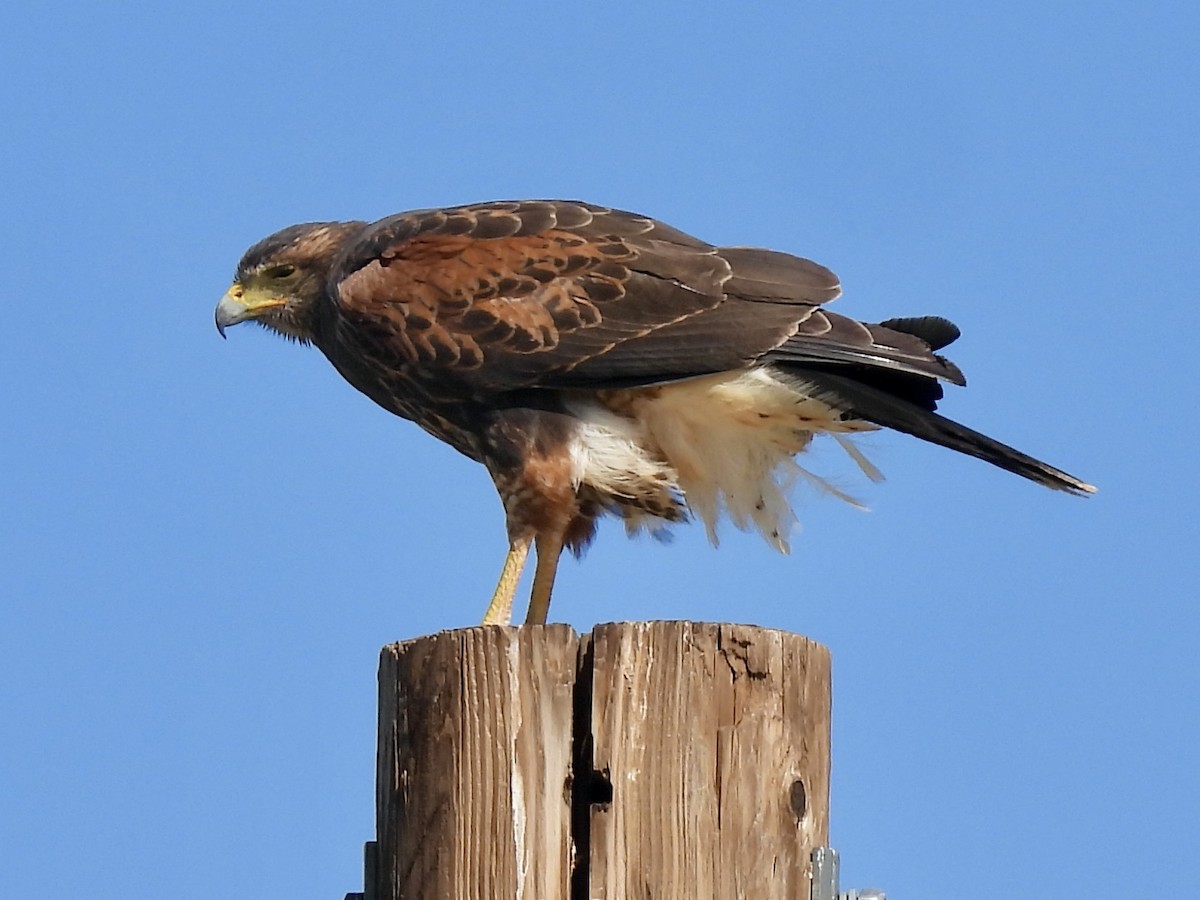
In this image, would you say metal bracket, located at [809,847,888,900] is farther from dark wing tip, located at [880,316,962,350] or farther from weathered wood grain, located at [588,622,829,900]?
dark wing tip, located at [880,316,962,350]

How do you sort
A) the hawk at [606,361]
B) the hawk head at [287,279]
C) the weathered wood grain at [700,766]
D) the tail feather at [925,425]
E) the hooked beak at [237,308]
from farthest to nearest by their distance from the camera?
the hooked beak at [237,308], the hawk head at [287,279], the hawk at [606,361], the tail feather at [925,425], the weathered wood grain at [700,766]

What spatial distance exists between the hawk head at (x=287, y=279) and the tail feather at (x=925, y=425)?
227 cm

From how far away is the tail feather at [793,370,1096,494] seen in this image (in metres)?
5.94

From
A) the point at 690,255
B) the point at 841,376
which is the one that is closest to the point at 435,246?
the point at 690,255

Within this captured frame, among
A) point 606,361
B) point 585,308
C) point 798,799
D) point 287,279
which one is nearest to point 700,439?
point 606,361

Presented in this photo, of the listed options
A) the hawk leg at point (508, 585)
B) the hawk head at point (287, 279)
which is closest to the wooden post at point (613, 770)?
the hawk leg at point (508, 585)

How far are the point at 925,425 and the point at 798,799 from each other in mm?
2738

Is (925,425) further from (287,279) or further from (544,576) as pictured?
(287,279)

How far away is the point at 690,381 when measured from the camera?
6.50 m

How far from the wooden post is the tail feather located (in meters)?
2.43

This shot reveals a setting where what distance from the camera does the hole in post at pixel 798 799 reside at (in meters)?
3.63

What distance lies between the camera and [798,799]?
12.0 feet

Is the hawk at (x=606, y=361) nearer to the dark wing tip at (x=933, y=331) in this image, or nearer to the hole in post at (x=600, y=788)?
the dark wing tip at (x=933, y=331)

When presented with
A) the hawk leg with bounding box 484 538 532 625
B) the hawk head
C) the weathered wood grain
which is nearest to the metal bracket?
the weathered wood grain
